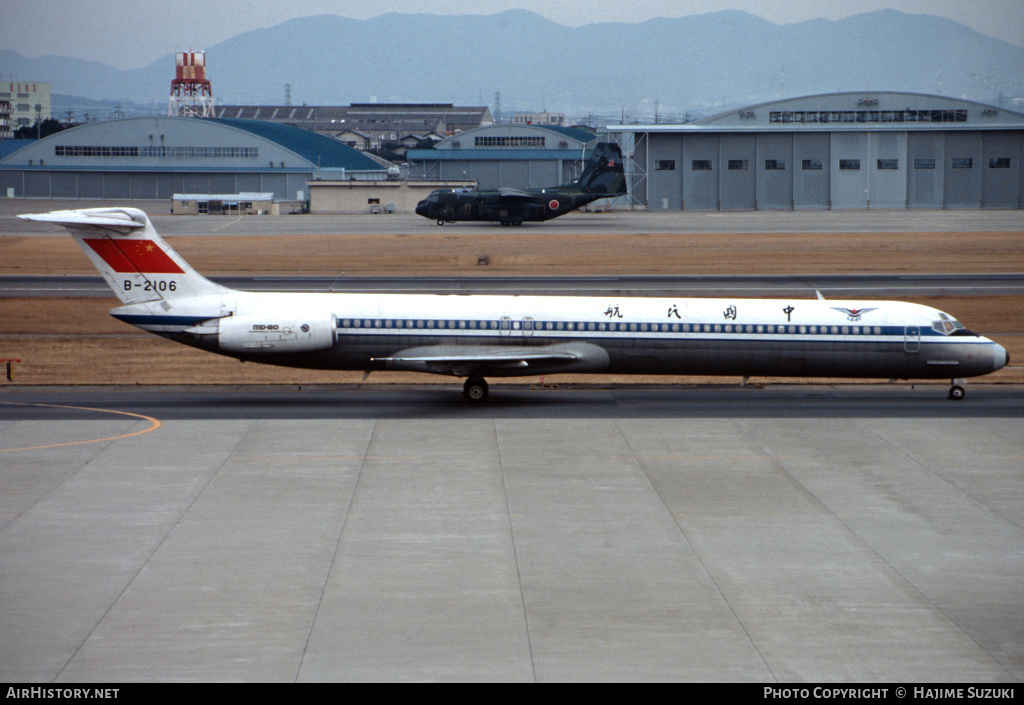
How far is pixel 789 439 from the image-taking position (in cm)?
2745

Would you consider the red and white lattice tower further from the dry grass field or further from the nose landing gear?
the nose landing gear

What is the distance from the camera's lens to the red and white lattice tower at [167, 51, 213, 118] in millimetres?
193500

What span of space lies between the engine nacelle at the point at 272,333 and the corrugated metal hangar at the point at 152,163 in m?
99.5

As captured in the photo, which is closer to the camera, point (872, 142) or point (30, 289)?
point (30, 289)

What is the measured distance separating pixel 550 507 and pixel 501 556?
3087 mm

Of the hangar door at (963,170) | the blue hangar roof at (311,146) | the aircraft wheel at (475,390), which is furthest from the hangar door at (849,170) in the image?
the aircraft wheel at (475,390)

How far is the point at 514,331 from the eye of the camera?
31984 mm

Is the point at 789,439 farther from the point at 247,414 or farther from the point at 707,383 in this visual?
the point at 247,414

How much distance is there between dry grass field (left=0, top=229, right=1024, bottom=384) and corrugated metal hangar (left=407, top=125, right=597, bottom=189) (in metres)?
56.3

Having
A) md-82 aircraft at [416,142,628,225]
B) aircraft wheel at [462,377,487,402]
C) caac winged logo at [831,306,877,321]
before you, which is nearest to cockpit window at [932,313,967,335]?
caac winged logo at [831,306,877,321]

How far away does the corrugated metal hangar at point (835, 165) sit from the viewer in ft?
349

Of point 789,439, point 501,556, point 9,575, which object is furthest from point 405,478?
point 789,439

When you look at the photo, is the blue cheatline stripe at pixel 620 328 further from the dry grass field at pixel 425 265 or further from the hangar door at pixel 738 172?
the hangar door at pixel 738 172

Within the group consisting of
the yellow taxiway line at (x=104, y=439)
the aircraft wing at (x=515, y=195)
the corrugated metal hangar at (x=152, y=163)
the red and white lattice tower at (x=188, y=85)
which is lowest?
the yellow taxiway line at (x=104, y=439)
